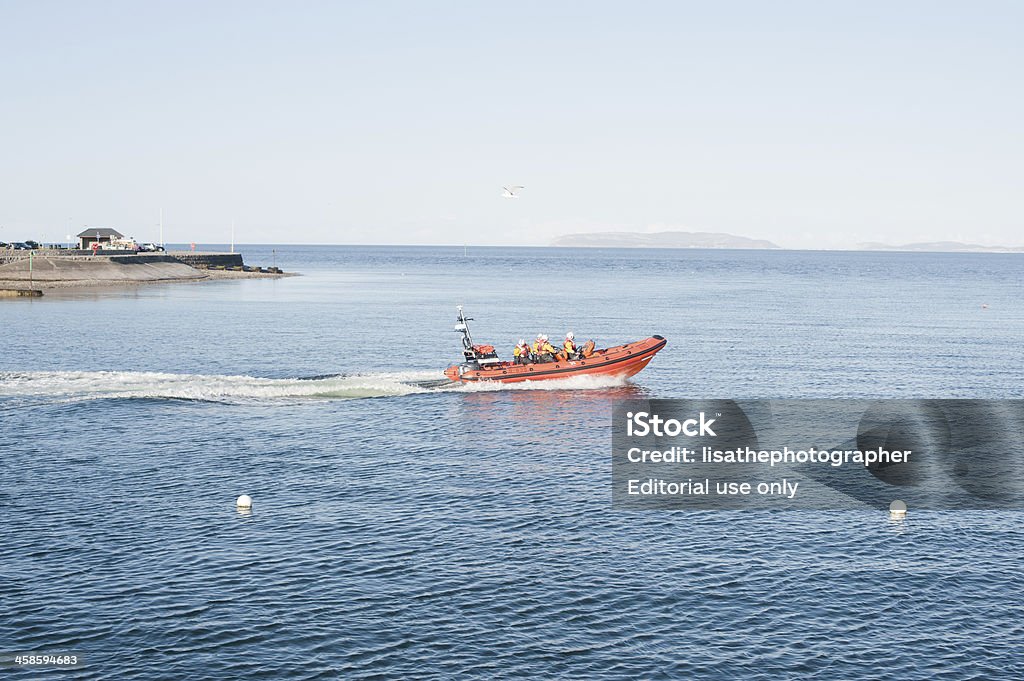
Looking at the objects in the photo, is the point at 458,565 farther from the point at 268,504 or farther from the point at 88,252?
the point at 88,252

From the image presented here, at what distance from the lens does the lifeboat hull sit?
6316 centimetres

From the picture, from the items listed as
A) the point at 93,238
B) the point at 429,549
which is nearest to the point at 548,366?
the point at 429,549

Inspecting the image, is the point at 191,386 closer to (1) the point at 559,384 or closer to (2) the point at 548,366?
(2) the point at 548,366

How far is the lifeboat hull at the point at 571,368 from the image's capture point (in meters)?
63.2

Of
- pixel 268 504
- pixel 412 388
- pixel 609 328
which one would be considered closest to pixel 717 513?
pixel 268 504

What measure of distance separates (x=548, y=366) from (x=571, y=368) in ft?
4.94

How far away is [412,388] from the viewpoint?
62688 millimetres

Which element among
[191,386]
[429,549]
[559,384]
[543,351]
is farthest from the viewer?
[543,351]

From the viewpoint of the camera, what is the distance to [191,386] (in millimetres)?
61812

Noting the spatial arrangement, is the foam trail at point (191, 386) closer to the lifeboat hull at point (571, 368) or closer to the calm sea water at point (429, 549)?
the calm sea water at point (429, 549)

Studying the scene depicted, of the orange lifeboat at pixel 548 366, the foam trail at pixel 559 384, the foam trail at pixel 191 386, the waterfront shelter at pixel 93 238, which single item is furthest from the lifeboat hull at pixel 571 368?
the waterfront shelter at pixel 93 238

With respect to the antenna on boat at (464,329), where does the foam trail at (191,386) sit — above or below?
below

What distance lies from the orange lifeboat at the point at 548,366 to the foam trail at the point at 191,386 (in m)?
3.38

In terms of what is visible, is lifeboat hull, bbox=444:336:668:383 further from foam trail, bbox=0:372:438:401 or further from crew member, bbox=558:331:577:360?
foam trail, bbox=0:372:438:401
